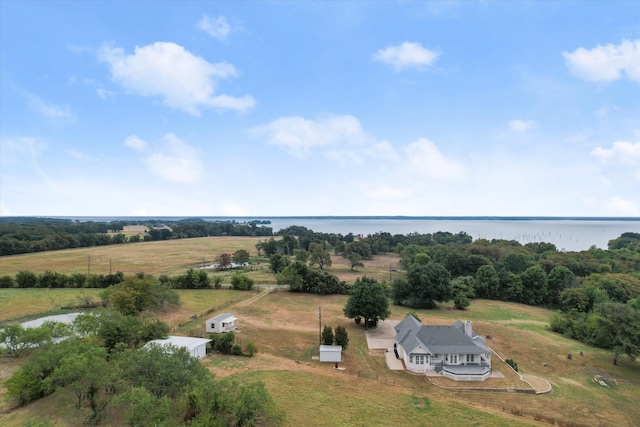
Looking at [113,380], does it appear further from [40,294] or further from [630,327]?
[40,294]

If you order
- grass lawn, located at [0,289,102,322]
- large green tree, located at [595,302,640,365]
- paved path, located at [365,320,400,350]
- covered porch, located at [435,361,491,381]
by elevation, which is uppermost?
large green tree, located at [595,302,640,365]

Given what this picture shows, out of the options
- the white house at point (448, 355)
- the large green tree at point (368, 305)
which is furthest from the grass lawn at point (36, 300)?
the white house at point (448, 355)

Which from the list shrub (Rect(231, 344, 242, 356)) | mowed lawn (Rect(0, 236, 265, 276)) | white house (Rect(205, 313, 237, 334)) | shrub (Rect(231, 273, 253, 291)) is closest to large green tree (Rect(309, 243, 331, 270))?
shrub (Rect(231, 273, 253, 291))

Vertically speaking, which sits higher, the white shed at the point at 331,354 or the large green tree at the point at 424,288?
the large green tree at the point at 424,288

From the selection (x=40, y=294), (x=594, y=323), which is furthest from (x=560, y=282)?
(x=40, y=294)

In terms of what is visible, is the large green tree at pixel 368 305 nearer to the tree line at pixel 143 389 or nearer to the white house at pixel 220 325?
the white house at pixel 220 325

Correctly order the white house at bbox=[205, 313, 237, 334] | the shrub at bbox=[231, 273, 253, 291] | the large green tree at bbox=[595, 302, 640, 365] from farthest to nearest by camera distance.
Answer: the shrub at bbox=[231, 273, 253, 291], the white house at bbox=[205, 313, 237, 334], the large green tree at bbox=[595, 302, 640, 365]

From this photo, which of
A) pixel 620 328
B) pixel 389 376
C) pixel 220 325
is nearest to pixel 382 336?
pixel 389 376

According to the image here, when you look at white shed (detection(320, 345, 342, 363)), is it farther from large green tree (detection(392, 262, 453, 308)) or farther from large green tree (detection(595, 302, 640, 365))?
large green tree (detection(595, 302, 640, 365))
